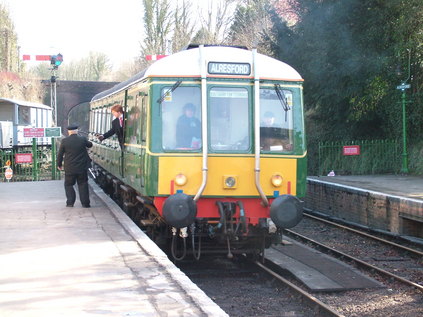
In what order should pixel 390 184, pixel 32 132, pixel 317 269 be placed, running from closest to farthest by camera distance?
Result: pixel 317 269 < pixel 390 184 < pixel 32 132

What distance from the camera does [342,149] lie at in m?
24.5

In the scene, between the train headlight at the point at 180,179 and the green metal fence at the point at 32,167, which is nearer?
the train headlight at the point at 180,179

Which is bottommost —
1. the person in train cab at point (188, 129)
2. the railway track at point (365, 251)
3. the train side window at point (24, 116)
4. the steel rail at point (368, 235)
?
the railway track at point (365, 251)

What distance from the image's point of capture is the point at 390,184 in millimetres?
18891

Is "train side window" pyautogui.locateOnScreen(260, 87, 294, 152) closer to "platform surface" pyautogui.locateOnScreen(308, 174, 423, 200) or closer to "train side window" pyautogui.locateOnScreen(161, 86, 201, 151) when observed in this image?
"train side window" pyautogui.locateOnScreen(161, 86, 201, 151)

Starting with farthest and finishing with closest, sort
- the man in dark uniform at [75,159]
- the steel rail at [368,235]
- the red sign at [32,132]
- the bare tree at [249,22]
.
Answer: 1. the bare tree at [249,22]
2. the red sign at [32,132]
3. the man in dark uniform at [75,159]
4. the steel rail at [368,235]

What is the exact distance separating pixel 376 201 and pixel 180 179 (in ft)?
24.5

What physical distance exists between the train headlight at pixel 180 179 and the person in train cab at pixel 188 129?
43 centimetres

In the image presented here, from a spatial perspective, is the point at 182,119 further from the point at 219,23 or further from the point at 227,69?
the point at 219,23

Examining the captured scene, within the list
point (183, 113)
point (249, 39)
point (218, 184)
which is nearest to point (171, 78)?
point (183, 113)

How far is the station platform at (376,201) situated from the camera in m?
14.4

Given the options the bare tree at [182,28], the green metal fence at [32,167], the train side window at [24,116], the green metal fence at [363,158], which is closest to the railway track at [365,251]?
the green metal fence at [363,158]

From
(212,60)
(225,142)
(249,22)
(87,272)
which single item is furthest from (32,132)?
(249,22)

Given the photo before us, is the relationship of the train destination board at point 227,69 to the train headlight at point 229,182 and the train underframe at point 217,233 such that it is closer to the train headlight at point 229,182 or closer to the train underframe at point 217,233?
the train headlight at point 229,182
